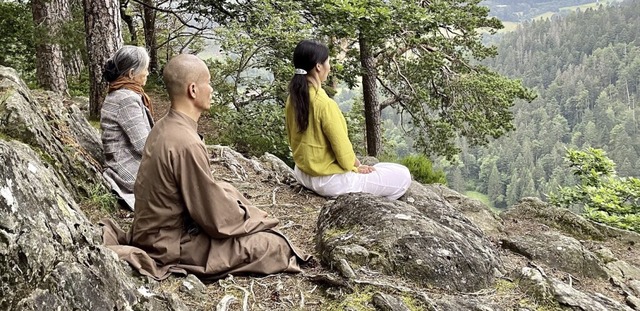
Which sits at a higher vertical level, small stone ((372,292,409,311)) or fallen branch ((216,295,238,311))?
fallen branch ((216,295,238,311))

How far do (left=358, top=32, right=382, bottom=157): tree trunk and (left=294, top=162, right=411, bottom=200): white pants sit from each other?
21.7ft

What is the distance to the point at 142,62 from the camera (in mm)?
4836

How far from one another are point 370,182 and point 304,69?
1335mm

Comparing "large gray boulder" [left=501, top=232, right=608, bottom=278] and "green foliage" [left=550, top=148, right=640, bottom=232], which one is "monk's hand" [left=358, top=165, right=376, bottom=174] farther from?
"green foliage" [left=550, top=148, right=640, bottom=232]

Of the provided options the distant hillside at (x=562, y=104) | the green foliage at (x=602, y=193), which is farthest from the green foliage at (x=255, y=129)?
the distant hillside at (x=562, y=104)

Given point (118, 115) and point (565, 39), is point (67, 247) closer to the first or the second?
point (118, 115)

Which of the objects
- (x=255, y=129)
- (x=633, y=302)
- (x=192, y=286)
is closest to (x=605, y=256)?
(x=633, y=302)

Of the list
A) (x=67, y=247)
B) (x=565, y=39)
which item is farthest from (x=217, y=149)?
(x=565, y=39)

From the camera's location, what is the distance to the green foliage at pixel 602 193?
9.70 meters

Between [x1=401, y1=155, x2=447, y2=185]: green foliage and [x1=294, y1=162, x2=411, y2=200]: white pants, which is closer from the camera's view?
[x1=294, y1=162, x2=411, y2=200]: white pants

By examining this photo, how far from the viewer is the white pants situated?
17.6 feet

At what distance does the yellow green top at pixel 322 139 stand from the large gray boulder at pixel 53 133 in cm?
192

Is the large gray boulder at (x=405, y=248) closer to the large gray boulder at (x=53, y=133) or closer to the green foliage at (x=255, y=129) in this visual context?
the large gray boulder at (x=53, y=133)

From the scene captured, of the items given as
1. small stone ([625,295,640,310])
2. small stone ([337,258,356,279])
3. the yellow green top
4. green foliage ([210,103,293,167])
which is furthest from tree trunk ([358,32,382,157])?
small stone ([337,258,356,279])
